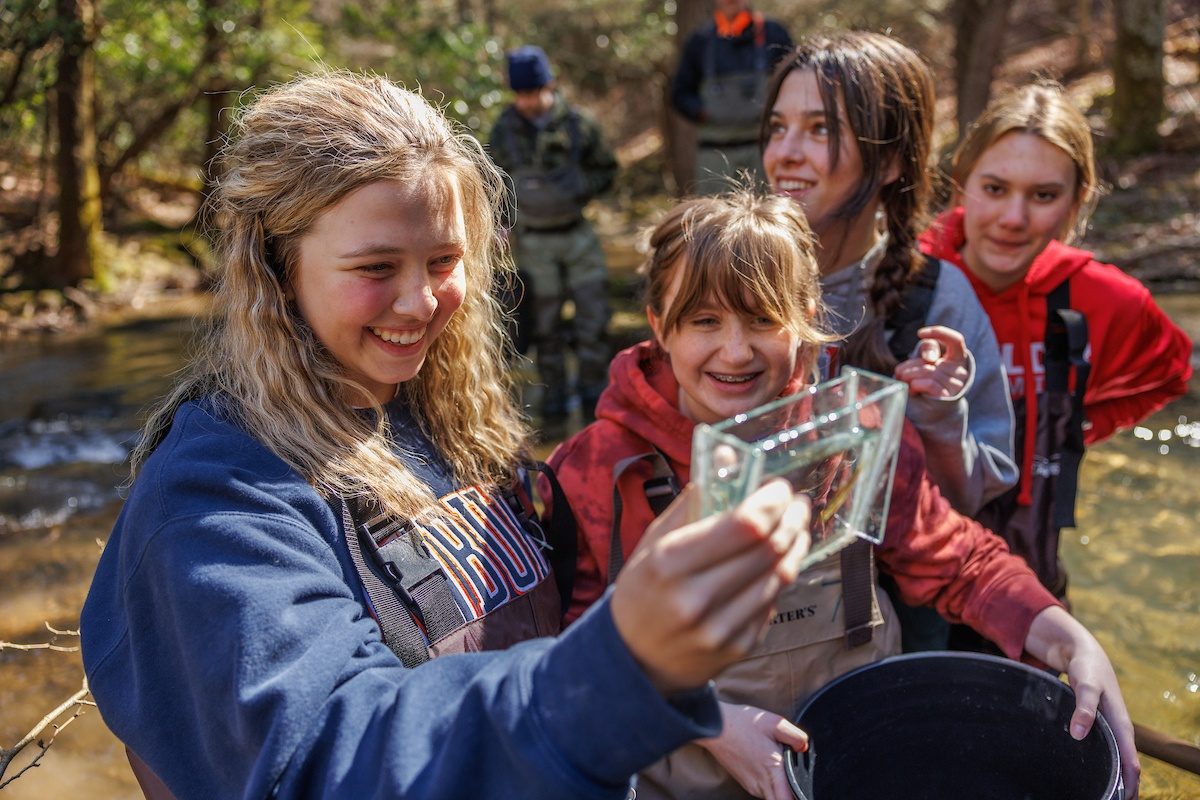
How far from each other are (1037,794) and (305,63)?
349 inches

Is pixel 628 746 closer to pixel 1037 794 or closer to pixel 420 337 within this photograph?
pixel 420 337

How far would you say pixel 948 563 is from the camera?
6.86 ft

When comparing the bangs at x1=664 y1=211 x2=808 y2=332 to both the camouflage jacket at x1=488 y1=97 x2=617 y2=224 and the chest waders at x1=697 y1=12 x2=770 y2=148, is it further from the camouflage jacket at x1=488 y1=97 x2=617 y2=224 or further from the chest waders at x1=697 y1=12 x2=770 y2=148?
the chest waders at x1=697 y1=12 x2=770 y2=148

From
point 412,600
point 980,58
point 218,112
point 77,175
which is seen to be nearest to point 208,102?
point 77,175

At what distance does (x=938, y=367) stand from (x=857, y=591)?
1.60 ft

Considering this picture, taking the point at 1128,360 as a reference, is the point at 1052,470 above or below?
below

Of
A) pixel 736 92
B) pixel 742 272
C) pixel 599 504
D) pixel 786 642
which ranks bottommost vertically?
pixel 786 642

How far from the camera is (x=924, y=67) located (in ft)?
8.70

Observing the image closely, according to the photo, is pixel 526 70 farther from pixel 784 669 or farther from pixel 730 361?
pixel 784 669

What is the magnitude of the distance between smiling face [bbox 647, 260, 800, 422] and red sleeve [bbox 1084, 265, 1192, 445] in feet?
4.18

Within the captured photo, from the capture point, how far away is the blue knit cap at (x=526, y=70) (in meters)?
6.20

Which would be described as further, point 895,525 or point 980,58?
point 980,58

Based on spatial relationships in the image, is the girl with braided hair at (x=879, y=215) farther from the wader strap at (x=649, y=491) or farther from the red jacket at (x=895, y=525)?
the wader strap at (x=649, y=491)

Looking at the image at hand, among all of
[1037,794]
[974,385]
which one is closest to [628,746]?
[1037,794]
